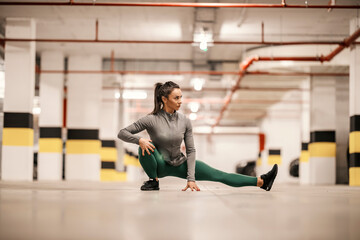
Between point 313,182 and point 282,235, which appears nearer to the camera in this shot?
point 282,235

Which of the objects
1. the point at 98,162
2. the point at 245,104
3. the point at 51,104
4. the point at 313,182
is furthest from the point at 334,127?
the point at 51,104

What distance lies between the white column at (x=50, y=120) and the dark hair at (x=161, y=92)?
9021 mm

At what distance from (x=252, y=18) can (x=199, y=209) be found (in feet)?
25.6

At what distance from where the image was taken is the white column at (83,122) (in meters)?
13.1

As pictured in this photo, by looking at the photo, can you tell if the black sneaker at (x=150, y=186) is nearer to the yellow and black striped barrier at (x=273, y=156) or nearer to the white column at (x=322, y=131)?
the white column at (x=322, y=131)

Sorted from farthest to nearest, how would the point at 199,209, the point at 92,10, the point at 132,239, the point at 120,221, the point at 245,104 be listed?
1. the point at 245,104
2. the point at 92,10
3. the point at 199,209
4. the point at 120,221
5. the point at 132,239

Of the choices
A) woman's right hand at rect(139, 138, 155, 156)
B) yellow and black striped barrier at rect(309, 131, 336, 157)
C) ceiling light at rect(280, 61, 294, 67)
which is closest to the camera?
woman's right hand at rect(139, 138, 155, 156)

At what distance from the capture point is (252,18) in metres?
9.62

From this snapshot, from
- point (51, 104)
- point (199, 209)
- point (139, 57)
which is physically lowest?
point (199, 209)

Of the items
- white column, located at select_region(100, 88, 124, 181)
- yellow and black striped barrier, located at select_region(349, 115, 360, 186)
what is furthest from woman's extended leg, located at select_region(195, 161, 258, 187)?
white column, located at select_region(100, 88, 124, 181)

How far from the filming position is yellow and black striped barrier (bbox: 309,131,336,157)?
11922 mm

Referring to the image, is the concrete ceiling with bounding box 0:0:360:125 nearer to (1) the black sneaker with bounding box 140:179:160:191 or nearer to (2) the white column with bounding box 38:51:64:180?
(2) the white column with bounding box 38:51:64:180

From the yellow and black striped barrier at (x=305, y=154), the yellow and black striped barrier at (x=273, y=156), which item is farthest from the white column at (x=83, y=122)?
the yellow and black striped barrier at (x=273, y=156)

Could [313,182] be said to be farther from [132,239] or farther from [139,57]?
[132,239]
